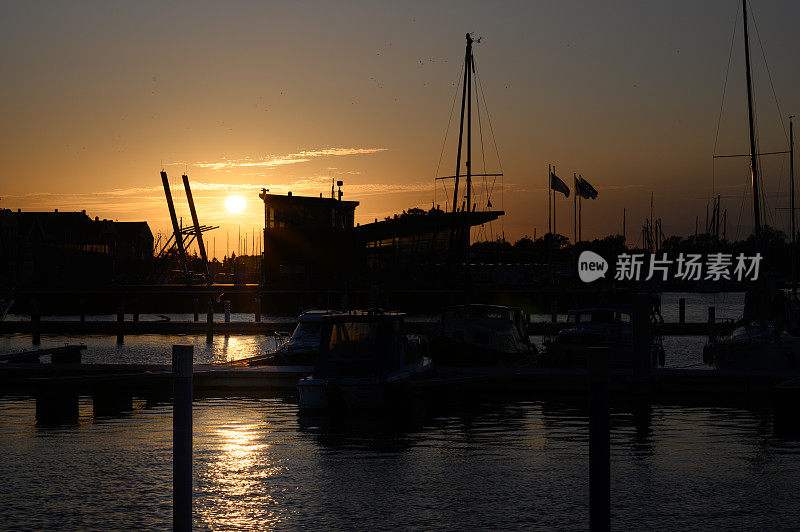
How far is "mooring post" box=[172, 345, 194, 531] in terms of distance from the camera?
9445 millimetres

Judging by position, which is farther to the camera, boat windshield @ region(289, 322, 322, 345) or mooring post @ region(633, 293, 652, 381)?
boat windshield @ region(289, 322, 322, 345)

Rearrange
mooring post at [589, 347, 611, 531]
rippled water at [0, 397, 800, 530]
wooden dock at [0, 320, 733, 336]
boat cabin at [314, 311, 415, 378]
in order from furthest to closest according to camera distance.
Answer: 1. wooden dock at [0, 320, 733, 336]
2. boat cabin at [314, 311, 415, 378]
3. rippled water at [0, 397, 800, 530]
4. mooring post at [589, 347, 611, 531]

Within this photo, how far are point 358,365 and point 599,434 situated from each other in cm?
1434

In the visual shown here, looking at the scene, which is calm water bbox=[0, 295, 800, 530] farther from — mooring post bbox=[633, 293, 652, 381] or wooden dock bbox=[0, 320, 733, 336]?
wooden dock bbox=[0, 320, 733, 336]

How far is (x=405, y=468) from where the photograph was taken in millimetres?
17391

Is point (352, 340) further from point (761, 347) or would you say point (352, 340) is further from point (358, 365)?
point (761, 347)

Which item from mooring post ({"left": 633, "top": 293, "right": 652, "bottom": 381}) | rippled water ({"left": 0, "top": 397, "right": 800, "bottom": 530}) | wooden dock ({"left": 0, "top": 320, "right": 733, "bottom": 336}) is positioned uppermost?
mooring post ({"left": 633, "top": 293, "right": 652, "bottom": 381})

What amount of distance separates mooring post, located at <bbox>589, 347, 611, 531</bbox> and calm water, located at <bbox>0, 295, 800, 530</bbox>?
9.77 feet

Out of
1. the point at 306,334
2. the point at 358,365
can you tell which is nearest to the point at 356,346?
the point at 358,365

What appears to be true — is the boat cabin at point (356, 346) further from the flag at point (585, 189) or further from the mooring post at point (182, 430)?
the flag at point (585, 189)

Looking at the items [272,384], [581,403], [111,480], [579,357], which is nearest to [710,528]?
[111,480]

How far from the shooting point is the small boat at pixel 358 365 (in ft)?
75.9

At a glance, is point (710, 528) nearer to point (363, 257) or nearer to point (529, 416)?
point (529, 416)

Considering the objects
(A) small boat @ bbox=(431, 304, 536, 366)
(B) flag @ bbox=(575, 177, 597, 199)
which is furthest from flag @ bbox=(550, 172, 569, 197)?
(A) small boat @ bbox=(431, 304, 536, 366)
